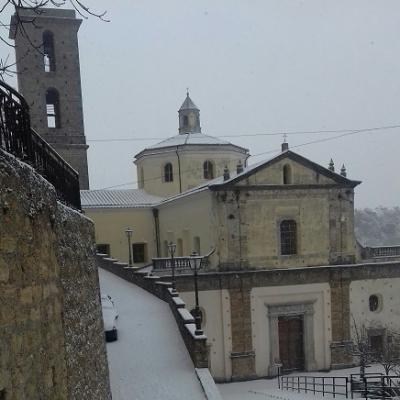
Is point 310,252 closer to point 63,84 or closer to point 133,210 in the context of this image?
point 133,210

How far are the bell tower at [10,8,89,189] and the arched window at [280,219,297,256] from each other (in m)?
15.4

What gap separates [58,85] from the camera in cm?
3278

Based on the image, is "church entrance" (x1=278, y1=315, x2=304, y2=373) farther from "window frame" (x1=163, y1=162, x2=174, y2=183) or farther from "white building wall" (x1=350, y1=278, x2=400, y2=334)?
"window frame" (x1=163, y1=162, x2=174, y2=183)

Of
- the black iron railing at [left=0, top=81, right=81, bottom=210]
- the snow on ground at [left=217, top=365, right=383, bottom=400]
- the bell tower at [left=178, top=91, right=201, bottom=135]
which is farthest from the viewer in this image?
the bell tower at [left=178, top=91, right=201, bottom=135]

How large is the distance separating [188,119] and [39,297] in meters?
36.5

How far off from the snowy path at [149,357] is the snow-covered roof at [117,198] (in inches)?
544

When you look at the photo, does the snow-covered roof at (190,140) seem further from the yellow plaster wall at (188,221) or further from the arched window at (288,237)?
the arched window at (288,237)

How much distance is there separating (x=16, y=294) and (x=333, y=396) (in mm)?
16958

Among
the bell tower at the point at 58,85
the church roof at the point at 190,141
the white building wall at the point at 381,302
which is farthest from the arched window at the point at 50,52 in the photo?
the white building wall at the point at 381,302

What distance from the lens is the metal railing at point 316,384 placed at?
18.9 metres

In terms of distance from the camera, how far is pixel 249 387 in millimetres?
22172

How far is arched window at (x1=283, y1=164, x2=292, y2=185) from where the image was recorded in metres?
26.2

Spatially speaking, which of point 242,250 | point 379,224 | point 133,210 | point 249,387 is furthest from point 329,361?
point 379,224

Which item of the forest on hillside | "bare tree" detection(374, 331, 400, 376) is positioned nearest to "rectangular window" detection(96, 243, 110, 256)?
"bare tree" detection(374, 331, 400, 376)
